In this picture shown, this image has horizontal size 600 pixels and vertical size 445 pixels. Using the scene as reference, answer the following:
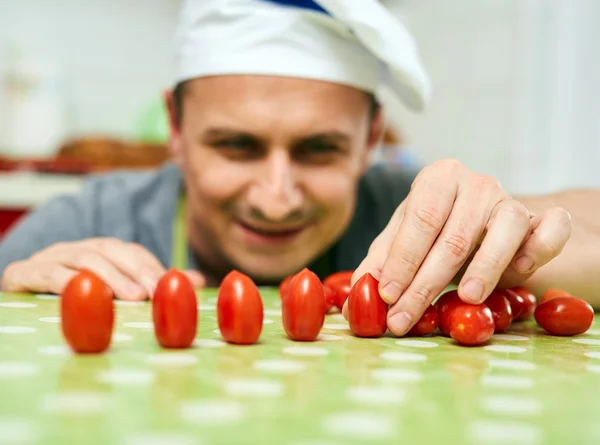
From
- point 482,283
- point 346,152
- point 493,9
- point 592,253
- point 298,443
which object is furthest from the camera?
point 493,9

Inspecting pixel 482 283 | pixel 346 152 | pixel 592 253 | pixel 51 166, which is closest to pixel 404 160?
pixel 51 166

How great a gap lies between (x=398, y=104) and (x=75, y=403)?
3033 millimetres

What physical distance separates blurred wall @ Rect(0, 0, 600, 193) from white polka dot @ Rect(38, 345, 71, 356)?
2.05m

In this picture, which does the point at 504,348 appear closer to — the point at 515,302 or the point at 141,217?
the point at 515,302

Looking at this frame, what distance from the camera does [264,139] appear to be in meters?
1.19

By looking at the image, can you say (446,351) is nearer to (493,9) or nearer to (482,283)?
(482,283)

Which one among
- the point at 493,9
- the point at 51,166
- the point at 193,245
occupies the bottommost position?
the point at 193,245

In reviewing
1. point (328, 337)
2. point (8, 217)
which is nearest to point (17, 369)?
point (328, 337)

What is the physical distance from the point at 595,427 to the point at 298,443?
172mm

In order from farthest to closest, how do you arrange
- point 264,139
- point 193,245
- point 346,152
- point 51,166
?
point 51,166 → point 193,245 → point 346,152 → point 264,139

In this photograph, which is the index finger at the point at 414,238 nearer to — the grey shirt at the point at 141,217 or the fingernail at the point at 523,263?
the fingernail at the point at 523,263

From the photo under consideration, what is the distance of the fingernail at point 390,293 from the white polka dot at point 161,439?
1.14 feet

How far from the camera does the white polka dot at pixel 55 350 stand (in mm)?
495

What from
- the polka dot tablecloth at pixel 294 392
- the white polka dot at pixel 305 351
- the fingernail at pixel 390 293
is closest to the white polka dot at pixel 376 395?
the polka dot tablecloth at pixel 294 392
